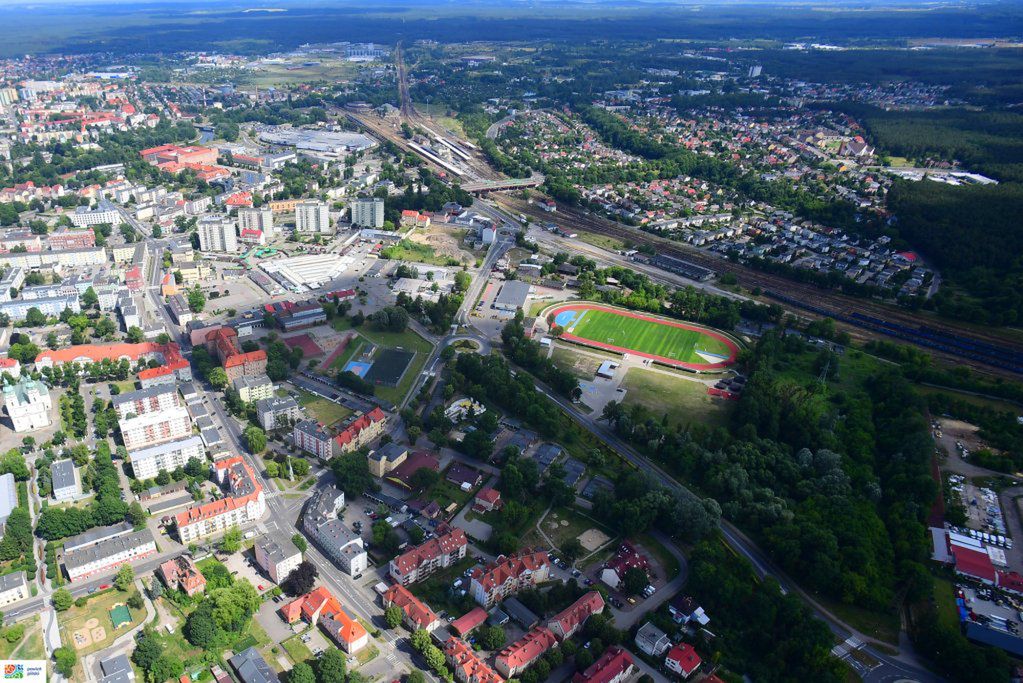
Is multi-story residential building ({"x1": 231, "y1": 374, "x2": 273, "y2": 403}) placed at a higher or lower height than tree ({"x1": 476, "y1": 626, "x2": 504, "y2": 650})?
lower

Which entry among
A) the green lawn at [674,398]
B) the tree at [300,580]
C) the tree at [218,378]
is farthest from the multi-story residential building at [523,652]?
the tree at [218,378]

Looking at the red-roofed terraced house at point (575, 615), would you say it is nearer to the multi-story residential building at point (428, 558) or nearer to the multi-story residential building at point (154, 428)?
the multi-story residential building at point (428, 558)

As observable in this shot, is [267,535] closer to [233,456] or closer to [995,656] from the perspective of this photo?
[233,456]

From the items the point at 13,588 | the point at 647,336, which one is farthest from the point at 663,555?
the point at 13,588

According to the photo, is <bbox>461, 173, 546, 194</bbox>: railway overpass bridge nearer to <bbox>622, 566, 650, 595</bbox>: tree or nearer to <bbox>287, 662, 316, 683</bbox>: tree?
<bbox>622, 566, 650, 595</bbox>: tree

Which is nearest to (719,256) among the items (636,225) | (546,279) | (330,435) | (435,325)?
(636,225)

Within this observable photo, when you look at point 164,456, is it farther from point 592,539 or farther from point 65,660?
point 592,539

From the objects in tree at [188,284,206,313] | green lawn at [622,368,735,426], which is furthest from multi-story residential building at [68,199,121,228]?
green lawn at [622,368,735,426]
